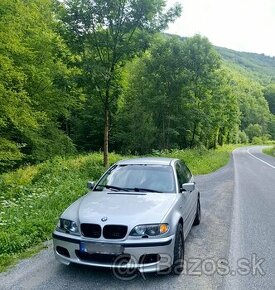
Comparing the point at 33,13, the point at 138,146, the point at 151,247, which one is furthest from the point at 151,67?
the point at 151,247

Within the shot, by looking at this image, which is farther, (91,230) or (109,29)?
(109,29)

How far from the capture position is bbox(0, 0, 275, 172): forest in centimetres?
1426

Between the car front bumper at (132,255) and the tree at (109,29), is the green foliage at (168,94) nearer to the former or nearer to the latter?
the tree at (109,29)

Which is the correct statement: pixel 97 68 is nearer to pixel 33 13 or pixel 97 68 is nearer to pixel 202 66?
pixel 33 13

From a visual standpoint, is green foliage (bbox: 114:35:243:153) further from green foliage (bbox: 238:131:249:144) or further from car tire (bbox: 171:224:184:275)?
green foliage (bbox: 238:131:249:144)

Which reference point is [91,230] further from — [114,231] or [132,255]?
[132,255]

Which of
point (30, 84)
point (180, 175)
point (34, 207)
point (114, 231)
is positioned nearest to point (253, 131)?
point (30, 84)

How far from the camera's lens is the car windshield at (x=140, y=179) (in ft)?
20.5

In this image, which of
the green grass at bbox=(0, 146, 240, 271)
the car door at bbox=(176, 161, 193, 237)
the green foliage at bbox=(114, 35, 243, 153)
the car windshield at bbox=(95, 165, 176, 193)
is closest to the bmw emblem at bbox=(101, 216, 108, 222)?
the car windshield at bbox=(95, 165, 176, 193)

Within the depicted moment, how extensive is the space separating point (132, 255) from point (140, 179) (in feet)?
6.26

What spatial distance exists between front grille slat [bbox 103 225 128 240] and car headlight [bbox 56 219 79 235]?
0.47 m

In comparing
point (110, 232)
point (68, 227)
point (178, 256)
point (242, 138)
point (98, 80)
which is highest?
point (98, 80)

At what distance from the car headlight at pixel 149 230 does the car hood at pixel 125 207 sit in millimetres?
67

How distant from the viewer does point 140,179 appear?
255 inches
